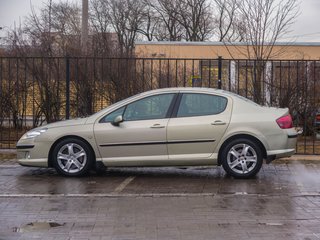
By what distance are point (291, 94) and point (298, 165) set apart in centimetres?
318

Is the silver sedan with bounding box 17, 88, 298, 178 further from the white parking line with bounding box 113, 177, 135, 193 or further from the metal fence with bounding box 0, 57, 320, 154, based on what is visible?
the metal fence with bounding box 0, 57, 320, 154

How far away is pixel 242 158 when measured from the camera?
8477 mm

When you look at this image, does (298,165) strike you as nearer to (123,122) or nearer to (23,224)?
(123,122)

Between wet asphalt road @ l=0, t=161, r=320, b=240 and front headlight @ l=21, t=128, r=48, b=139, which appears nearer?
wet asphalt road @ l=0, t=161, r=320, b=240

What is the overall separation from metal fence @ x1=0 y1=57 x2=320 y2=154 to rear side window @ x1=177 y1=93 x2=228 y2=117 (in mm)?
3820

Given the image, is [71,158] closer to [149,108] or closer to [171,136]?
[149,108]

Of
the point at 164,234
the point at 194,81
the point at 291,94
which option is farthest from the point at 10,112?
the point at 164,234

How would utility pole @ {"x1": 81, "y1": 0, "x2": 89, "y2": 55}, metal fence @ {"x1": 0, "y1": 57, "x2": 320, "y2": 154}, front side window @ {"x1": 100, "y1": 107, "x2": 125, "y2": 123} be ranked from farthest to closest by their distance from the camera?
1. utility pole @ {"x1": 81, "y1": 0, "x2": 89, "y2": 55}
2. metal fence @ {"x1": 0, "y1": 57, "x2": 320, "y2": 154}
3. front side window @ {"x1": 100, "y1": 107, "x2": 125, "y2": 123}

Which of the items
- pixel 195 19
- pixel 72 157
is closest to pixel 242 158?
pixel 72 157

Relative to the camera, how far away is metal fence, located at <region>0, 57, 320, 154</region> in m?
12.9

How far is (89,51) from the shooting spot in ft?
49.6

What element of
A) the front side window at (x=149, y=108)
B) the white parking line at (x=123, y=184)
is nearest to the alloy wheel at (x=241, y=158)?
the front side window at (x=149, y=108)

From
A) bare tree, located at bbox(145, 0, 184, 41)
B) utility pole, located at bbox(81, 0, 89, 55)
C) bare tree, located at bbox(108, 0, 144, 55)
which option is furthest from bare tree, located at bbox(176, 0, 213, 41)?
utility pole, located at bbox(81, 0, 89, 55)

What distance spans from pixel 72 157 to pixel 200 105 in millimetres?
2346
